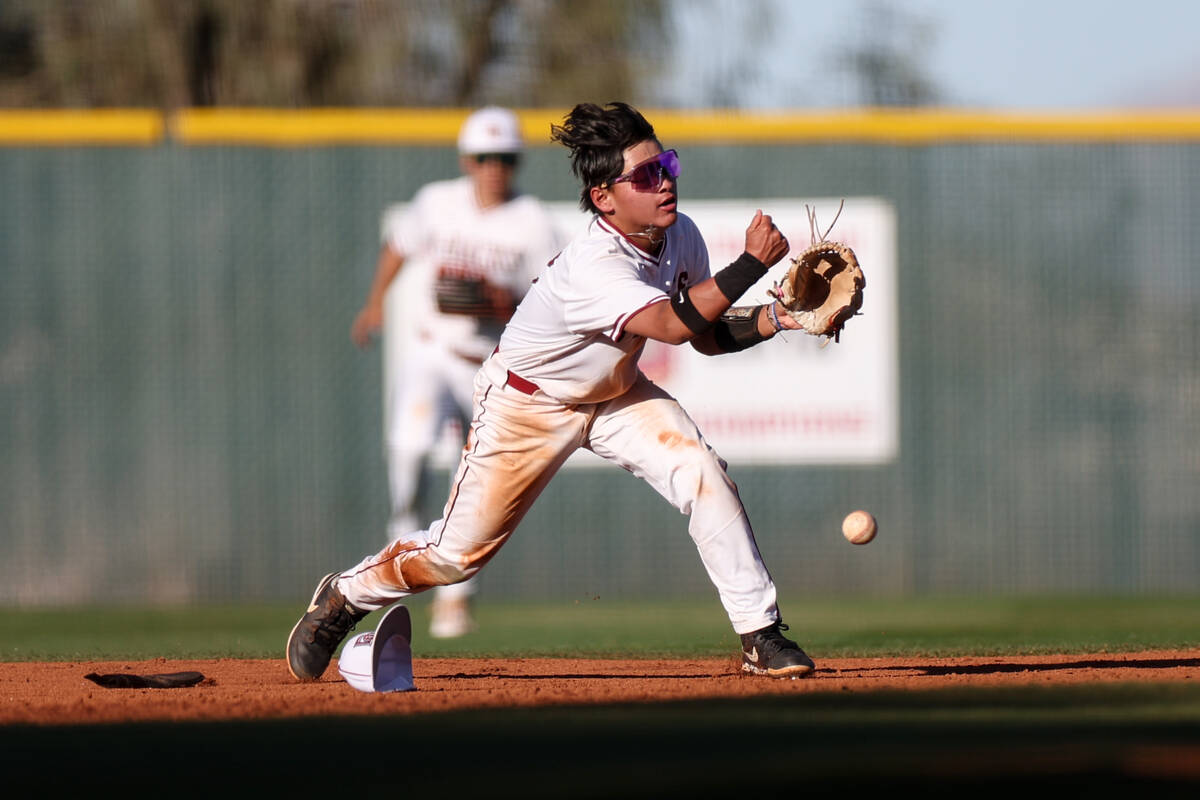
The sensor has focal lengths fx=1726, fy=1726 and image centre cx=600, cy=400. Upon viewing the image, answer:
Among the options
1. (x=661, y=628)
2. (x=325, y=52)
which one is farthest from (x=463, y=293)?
(x=325, y=52)

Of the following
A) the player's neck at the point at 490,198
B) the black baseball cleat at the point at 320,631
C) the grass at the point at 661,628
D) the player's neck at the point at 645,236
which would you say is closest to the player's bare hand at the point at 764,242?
the player's neck at the point at 645,236

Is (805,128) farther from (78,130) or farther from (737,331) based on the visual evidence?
(737,331)

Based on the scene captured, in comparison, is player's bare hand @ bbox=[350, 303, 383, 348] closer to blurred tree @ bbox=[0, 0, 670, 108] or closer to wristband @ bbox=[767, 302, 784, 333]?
wristband @ bbox=[767, 302, 784, 333]

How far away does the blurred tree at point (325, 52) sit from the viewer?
15.7 m

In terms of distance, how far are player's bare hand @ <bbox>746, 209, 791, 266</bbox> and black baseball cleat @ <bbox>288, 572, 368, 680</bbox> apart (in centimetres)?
189

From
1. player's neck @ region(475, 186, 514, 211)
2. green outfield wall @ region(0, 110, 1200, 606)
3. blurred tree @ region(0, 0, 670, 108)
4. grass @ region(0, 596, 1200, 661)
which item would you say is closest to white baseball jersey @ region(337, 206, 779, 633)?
grass @ region(0, 596, 1200, 661)

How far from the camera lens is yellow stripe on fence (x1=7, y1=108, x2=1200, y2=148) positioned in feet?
34.3

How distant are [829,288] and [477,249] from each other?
3.06m

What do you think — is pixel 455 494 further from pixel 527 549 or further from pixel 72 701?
pixel 527 549

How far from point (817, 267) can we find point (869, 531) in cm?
109

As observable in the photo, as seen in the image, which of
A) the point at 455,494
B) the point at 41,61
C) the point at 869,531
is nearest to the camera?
the point at 455,494

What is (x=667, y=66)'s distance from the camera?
55.7 ft

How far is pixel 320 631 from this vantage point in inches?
231

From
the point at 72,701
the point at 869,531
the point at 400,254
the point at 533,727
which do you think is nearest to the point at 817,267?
the point at 869,531
